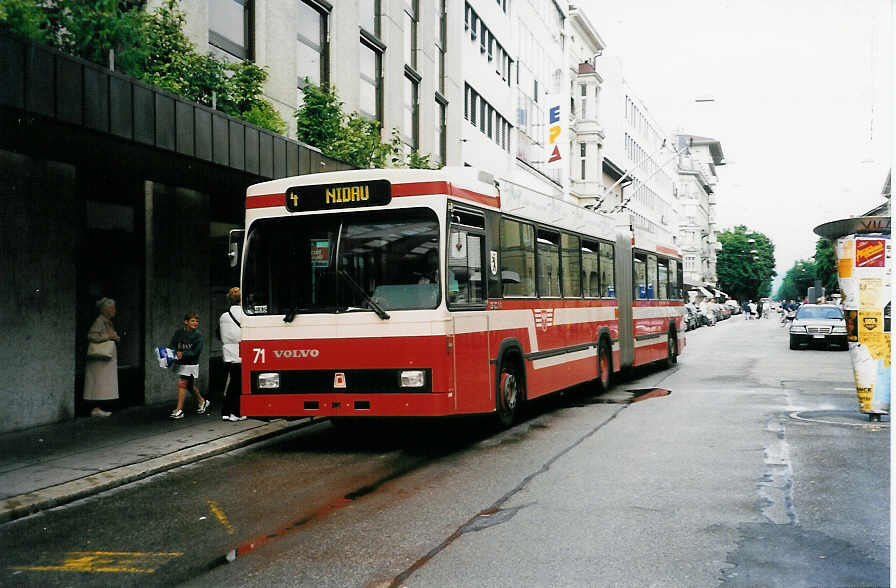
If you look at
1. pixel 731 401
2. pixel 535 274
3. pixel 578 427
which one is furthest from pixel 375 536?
pixel 731 401

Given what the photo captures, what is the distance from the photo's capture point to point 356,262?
10180 millimetres

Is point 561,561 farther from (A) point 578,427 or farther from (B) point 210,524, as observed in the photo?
(A) point 578,427

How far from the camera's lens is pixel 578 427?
12273 mm

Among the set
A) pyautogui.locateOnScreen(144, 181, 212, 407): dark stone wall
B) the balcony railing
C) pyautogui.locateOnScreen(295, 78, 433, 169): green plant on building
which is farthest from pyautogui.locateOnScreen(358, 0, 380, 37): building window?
the balcony railing

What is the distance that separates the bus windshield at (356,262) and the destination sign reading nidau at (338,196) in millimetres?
113

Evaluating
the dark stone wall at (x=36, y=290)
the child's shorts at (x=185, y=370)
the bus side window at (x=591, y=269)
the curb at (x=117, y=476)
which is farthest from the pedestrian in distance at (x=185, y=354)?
the bus side window at (x=591, y=269)

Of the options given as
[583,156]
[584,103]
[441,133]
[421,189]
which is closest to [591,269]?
[421,189]

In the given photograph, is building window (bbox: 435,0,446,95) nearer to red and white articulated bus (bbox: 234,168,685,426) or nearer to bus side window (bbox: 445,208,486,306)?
red and white articulated bus (bbox: 234,168,685,426)

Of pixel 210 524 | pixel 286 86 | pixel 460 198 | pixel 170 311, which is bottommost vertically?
pixel 210 524

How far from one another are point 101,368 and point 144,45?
177 inches

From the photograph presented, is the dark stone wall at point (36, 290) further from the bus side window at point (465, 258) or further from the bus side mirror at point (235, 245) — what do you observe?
the bus side window at point (465, 258)

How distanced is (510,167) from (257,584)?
39.8 m

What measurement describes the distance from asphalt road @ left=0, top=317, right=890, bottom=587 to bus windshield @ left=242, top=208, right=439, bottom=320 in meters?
1.67

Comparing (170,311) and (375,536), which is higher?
(170,311)
